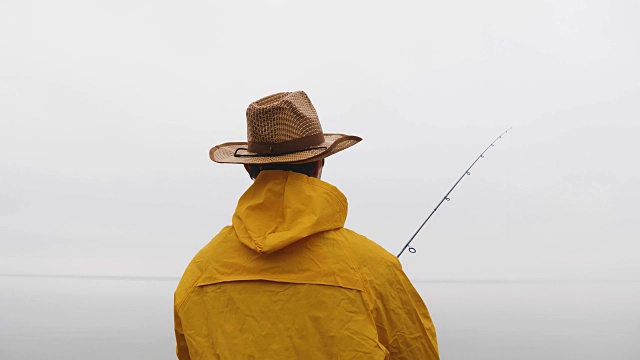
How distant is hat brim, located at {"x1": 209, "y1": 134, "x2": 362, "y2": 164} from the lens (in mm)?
2092

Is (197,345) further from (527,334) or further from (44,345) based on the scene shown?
(527,334)

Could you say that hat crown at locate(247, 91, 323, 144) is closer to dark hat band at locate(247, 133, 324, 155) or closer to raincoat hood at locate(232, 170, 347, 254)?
dark hat band at locate(247, 133, 324, 155)

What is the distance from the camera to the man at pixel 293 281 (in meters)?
1.94

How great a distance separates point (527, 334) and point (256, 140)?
98.1ft

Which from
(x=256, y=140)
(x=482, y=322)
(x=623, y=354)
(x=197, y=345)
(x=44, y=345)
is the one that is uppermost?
(x=256, y=140)

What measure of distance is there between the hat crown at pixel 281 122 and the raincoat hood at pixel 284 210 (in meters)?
0.13

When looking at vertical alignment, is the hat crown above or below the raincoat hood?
above

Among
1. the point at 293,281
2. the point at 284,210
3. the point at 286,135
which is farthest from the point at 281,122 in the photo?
the point at 293,281

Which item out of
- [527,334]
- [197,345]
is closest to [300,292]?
[197,345]

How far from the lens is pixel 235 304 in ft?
6.66

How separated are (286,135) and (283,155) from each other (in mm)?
66

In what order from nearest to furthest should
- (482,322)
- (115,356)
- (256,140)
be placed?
(256,140), (115,356), (482,322)

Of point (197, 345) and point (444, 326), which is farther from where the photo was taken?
point (444, 326)

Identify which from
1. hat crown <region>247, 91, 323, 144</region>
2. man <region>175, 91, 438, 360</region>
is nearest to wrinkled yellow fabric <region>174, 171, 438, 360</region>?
man <region>175, 91, 438, 360</region>
